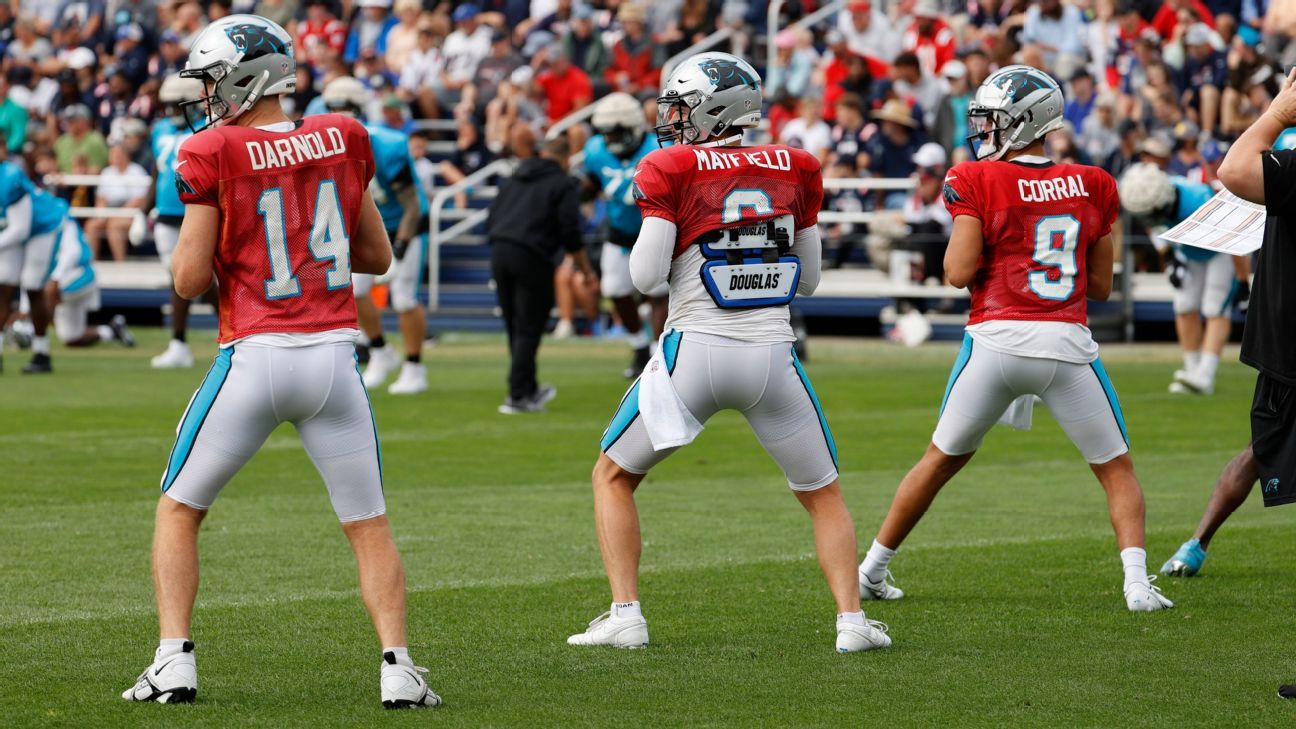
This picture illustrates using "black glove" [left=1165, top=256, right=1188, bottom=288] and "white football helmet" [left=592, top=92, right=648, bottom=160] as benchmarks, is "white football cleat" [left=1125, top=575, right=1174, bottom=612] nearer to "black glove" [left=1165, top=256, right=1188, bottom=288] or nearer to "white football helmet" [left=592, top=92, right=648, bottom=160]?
"black glove" [left=1165, top=256, right=1188, bottom=288]

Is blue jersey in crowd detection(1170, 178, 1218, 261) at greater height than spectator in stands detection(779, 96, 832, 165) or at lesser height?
greater

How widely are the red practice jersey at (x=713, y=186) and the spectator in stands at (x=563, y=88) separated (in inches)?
705

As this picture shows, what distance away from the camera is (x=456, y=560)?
25.8ft

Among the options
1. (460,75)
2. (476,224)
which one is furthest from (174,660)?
(460,75)

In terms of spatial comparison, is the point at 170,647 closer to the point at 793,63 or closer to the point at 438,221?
the point at 438,221

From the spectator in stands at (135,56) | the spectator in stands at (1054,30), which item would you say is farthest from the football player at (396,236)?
the spectator in stands at (135,56)

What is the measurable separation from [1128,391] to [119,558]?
9953mm

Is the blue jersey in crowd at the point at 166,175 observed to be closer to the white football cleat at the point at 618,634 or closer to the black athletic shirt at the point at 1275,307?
the white football cleat at the point at 618,634

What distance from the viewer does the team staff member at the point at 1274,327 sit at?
206 inches

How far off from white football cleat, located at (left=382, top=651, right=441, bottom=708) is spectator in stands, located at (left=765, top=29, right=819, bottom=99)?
18847 millimetres

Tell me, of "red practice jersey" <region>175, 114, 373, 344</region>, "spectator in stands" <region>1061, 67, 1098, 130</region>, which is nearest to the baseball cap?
"spectator in stands" <region>1061, 67, 1098, 130</region>

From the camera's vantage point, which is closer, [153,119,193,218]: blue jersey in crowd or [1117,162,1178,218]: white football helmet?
[1117,162,1178,218]: white football helmet

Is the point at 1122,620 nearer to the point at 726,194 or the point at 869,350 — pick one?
the point at 726,194

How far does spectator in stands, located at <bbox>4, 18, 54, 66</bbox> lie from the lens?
2773cm
